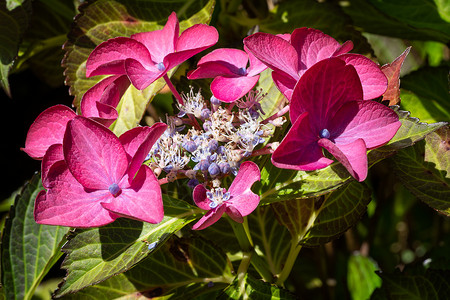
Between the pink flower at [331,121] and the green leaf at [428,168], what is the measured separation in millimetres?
209

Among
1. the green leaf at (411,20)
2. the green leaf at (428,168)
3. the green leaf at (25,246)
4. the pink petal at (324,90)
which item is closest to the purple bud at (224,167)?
the pink petal at (324,90)

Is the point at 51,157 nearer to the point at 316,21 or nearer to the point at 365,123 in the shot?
the point at 365,123

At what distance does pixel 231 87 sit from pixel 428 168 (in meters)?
0.36

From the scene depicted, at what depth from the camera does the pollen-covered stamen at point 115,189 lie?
2.04 ft

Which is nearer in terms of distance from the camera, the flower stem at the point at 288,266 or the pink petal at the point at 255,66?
the pink petal at the point at 255,66

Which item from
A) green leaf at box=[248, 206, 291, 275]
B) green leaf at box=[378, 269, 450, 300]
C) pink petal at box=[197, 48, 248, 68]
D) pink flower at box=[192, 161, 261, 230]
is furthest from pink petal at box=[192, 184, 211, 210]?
green leaf at box=[378, 269, 450, 300]

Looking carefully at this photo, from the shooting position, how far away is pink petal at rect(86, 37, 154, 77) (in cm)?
72

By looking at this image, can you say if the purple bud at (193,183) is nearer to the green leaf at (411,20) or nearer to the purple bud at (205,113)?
the purple bud at (205,113)

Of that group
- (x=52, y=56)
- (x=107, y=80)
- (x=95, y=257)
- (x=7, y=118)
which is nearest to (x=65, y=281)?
(x=95, y=257)

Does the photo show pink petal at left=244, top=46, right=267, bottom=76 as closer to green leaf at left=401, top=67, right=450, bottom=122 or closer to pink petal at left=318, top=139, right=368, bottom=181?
pink petal at left=318, top=139, right=368, bottom=181

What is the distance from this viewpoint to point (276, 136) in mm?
758

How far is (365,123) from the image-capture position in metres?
0.63

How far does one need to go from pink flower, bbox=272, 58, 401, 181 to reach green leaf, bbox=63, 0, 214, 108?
32 cm

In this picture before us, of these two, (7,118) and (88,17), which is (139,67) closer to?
(88,17)
